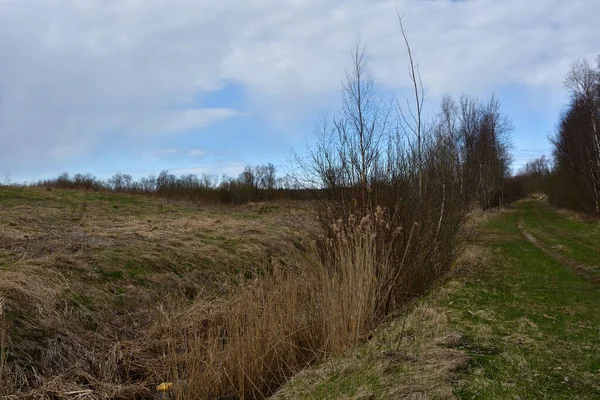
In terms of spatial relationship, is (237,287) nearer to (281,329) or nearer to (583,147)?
(281,329)

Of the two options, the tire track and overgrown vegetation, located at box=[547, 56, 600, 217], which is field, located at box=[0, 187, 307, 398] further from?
overgrown vegetation, located at box=[547, 56, 600, 217]

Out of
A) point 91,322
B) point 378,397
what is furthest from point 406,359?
point 91,322

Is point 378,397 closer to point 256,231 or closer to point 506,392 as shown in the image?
point 506,392

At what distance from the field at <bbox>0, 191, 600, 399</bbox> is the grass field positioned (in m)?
0.02

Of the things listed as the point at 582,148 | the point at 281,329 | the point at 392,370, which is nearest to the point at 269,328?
the point at 281,329

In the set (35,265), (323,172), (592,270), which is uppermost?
(323,172)

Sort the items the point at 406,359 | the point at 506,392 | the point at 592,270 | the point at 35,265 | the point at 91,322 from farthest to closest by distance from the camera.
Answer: the point at 592,270 → the point at 35,265 → the point at 91,322 → the point at 406,359 → the point at 506,392

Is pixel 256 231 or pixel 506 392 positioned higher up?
pixel 256 231

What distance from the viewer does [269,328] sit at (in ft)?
14.6

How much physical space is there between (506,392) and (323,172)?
18.9 feet

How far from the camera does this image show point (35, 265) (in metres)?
7.12

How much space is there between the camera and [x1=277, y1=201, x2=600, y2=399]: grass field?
3.06 m

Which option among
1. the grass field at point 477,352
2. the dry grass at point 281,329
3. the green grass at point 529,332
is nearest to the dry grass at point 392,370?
the grass field at point 477,352

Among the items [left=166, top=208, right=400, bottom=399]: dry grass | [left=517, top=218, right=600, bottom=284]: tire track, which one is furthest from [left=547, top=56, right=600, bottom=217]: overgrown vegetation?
[left=166, top=208, right=400, bottom=399]: dry grass
